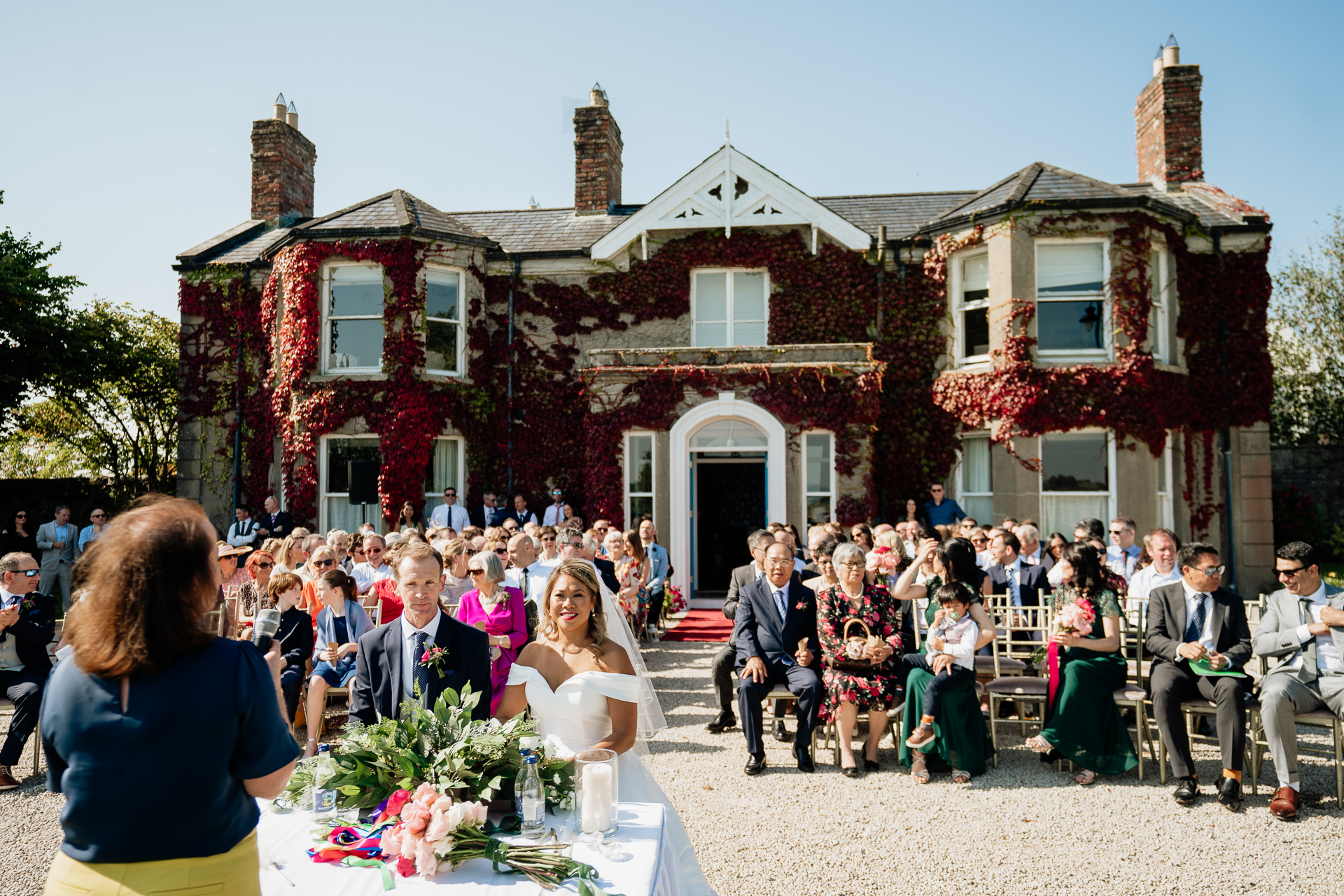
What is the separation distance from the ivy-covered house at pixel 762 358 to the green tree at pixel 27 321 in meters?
4.76

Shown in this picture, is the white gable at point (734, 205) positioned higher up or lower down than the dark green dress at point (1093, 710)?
higher up

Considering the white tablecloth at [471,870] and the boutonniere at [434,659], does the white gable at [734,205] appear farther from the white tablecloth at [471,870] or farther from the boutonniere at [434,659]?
the white tablecloth at [471,870]

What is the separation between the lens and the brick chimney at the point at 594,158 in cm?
1805

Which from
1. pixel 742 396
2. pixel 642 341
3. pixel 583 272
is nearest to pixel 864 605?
pixel 742 396

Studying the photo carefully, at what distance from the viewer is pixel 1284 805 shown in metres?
5.39

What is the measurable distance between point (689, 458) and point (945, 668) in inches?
337

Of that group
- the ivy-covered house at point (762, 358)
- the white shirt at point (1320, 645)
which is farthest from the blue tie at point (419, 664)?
the ivy-covered house at point (762, 358)

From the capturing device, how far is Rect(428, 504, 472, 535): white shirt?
15.0 meters

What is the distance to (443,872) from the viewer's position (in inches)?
109

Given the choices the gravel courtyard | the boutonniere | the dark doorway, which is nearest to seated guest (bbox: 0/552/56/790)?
the gravel courtyard

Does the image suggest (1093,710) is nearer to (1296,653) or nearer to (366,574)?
(1296,653)

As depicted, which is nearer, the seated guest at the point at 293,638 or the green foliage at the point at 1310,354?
the seated guest at the point at 293,638

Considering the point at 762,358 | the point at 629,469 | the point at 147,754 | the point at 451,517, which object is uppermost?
the point at 762,358

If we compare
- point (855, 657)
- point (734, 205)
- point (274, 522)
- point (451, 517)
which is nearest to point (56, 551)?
point (274, 522)
